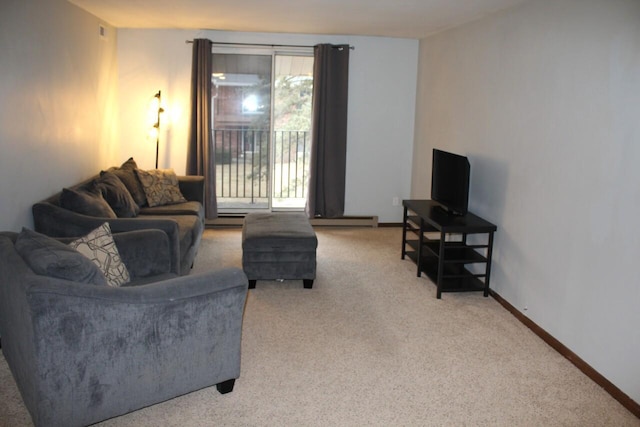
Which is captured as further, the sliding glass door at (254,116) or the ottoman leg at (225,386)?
the sliding glass door at (254,116)

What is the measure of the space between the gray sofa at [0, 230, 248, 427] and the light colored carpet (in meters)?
0.21

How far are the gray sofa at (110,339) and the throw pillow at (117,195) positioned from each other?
1790 mm

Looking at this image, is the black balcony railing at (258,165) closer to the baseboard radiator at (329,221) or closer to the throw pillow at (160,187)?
the baseboard radiator at (329,221)

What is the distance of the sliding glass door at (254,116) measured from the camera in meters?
7.03

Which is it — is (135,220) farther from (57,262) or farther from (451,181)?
(451,181)

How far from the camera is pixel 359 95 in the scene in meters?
7.14

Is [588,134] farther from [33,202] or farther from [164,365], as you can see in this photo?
[33,202]

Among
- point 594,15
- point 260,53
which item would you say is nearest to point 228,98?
point 260,53

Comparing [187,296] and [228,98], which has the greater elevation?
[228,98]

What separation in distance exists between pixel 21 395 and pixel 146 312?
935 mm

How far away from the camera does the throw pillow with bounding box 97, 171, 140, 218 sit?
4.98 metres

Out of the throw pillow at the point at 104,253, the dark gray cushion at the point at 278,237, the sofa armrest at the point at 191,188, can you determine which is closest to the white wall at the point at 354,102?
the sofa armrest at the point at 191,188

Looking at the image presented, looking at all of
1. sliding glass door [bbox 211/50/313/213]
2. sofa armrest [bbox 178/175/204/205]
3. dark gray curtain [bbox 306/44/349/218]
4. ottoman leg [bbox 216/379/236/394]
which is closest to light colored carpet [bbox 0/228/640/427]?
ottoman leg [bbox 216/379/236/394]

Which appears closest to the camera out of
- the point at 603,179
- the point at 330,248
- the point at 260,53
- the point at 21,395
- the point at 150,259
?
the point at 21,395
